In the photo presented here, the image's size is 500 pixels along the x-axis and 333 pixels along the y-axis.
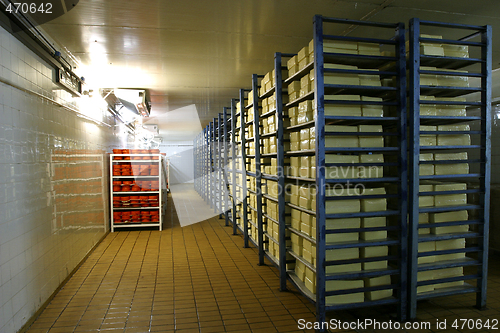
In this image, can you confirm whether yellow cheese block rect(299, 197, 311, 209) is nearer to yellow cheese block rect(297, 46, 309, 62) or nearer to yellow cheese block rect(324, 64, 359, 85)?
yellow cheese block rect(324, 64, 359, 85)

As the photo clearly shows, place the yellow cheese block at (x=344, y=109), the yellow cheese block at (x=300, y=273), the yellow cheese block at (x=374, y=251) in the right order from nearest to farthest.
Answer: the yellow cheese block at (x=344, y=109)
the yellow cheese block at (x=374, y=251)
the yellow cheese block at (x=300, y=273)

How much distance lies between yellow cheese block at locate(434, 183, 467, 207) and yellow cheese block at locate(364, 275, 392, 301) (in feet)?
3.30

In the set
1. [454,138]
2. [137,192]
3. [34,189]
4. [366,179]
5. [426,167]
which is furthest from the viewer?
[137,192]

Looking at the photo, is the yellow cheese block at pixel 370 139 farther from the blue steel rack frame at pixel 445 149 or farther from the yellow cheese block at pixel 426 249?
the yellow cheese block at pixel 426 249

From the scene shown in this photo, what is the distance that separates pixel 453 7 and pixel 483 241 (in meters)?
2.68

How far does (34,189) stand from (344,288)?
360 centimetres

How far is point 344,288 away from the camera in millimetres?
3322

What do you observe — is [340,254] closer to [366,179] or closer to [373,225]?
[373,225]

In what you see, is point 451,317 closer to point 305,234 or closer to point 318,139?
point 305,234

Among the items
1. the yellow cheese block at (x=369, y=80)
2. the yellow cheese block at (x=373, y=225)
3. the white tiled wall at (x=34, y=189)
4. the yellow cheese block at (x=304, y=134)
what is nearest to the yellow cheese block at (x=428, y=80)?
the yellow cheese block at (x=369, y=80)

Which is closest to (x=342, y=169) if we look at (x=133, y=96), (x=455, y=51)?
(x=455, y=51)

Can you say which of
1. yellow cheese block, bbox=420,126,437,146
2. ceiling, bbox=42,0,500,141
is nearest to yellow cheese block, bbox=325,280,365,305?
yellow cheese block, bbox=420,126,437,146

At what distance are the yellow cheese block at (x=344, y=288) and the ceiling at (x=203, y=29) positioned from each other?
3.02m

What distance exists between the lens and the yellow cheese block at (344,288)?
3299mm
